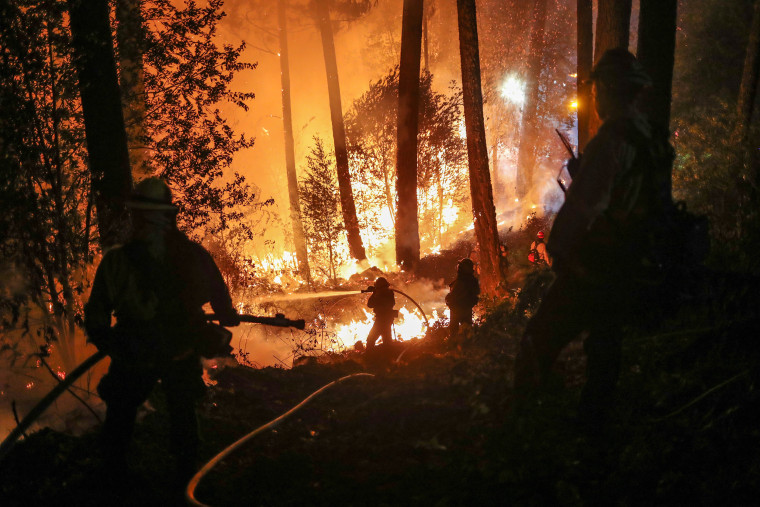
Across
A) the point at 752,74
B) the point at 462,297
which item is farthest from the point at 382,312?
the point at 752,74

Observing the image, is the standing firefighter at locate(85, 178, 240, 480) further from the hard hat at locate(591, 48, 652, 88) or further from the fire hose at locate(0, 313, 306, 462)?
the hard hat at locate(591, 48, 652, 88)

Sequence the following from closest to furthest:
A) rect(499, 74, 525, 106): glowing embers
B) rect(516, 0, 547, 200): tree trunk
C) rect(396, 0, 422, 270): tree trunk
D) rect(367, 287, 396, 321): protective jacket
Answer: rect(367, 287, 396, 321): protective jacket, rect(396, 0, 422, 270): tree trunk, rect(516, 0, 547, 200): tree trunk, rect(499, 74, 525, 106): glowing embers

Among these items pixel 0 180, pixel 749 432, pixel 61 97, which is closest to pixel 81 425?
pixel 0 180

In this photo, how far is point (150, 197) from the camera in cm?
381

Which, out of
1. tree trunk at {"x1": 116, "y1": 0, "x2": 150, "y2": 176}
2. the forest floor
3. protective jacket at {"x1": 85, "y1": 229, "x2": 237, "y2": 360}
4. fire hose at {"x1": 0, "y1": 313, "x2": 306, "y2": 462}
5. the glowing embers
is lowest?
the forest floor

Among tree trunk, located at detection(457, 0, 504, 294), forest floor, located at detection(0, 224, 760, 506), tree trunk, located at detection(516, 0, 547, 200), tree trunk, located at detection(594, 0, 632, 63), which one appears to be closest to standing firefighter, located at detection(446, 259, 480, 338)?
tree trunk, located at detection(457, 0, 504, 294)

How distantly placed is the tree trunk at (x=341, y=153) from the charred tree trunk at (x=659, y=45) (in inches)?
652

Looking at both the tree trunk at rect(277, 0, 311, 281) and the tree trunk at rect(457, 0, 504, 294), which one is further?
the tree trunk at rect(277, 0, 311, 281)

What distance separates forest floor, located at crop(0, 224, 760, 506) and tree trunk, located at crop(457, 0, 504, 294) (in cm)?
800

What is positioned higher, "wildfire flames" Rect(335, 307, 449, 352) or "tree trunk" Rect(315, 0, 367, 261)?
"tree trunk" Rect(315, 0, 367, 261)

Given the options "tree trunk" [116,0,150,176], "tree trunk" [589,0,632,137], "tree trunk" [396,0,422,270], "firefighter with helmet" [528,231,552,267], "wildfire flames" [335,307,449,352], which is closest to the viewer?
"tree trunk" [116,0,150,176]

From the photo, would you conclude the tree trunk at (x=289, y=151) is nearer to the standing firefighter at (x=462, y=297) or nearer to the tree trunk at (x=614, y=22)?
the standing firefighter at (x=462, y=297)

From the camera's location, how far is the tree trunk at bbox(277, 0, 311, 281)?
99.0 ft

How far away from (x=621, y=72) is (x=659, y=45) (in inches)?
228
